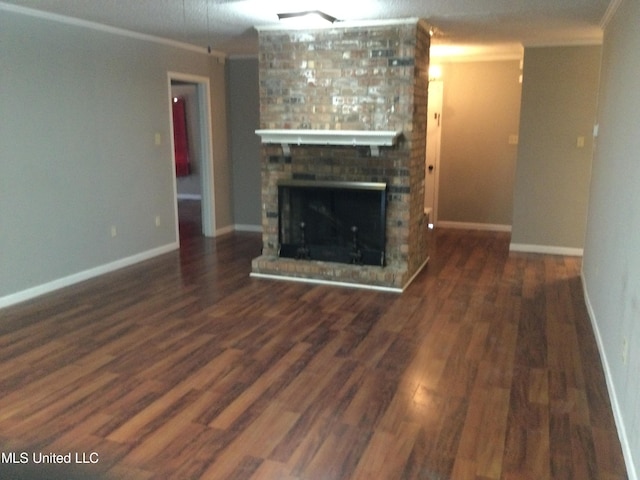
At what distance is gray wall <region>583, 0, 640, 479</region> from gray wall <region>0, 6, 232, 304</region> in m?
4.30

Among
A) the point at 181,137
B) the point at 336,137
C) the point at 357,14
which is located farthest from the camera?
the point at 181,137

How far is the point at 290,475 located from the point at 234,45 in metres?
5.12

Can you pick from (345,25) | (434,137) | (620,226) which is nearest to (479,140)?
(434,137)

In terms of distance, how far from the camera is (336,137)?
4758 mm

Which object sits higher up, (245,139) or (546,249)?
(245,139)

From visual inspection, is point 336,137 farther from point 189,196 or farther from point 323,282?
point 189,196

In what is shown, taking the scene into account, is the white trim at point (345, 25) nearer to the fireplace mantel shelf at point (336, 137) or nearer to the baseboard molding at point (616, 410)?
the fireplace mantel shelf at point (336, 137)

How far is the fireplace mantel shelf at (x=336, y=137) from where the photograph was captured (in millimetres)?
4645

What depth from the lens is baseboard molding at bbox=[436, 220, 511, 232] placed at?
7.60 meters

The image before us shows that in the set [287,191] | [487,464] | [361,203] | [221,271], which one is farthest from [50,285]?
[487,464]

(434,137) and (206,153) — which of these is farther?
(434,137)

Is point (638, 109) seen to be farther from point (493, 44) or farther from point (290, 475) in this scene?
point (493, 44)

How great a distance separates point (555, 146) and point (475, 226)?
1.90m

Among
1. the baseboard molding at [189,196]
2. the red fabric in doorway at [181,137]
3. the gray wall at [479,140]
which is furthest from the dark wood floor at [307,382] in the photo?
the red fabric in doorway at [181,137]
